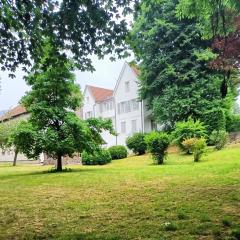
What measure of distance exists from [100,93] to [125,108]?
9.35 meters

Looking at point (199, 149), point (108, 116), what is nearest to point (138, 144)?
point (199, 149)

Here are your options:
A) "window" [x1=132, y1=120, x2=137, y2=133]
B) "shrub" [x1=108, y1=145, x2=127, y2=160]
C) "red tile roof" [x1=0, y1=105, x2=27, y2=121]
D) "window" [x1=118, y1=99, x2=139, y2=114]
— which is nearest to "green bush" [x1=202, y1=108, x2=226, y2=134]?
"shrub" [x1=108, y1=145, x2=127, y2=160]

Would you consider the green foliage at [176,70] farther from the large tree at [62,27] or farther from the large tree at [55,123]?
the large tree at [62,27]

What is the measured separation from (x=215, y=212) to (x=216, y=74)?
28.3 meters

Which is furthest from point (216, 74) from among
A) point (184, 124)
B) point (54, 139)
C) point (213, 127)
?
point (54, 139)

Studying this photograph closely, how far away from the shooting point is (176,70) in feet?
112

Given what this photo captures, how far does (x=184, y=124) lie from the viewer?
2683 centimetres

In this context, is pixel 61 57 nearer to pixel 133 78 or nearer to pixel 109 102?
pixel 133 78

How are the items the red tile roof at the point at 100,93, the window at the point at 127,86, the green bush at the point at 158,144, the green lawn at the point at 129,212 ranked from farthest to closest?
the red tile roof at the point at 100,93 → the window at the point at 127,86 → the green bush at the point at 158,144 → the green lawn at the point at 129,212

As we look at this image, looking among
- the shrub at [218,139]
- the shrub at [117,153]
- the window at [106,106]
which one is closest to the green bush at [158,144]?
the shrub at [218,139]

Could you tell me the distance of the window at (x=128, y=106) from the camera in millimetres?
45469

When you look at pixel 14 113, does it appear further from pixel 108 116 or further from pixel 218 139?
pixel 218 139

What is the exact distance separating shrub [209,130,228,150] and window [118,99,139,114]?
52.7 ft

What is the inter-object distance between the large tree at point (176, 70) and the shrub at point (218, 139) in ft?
10.1
